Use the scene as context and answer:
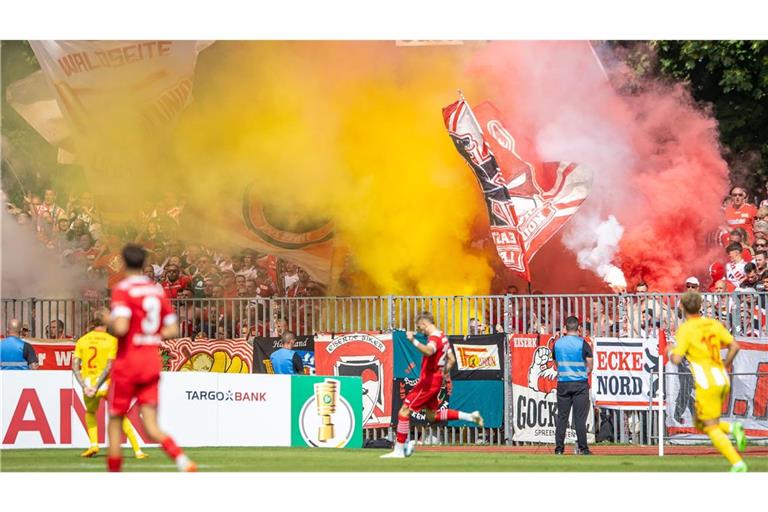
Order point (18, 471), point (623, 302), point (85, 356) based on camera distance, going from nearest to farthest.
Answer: point (18, 471), point (85, 356), point (623, 302)

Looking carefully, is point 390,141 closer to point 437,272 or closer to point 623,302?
point 437,272

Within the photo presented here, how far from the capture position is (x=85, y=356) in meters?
17.6

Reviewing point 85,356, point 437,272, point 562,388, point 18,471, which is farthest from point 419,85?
point 18,471

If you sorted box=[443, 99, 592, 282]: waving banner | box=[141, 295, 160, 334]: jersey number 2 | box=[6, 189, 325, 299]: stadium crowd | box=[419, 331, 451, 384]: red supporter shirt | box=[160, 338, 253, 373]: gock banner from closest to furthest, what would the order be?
box=[141, 295, 160, 334]: jersey number 2, box=[419, 331, 451, 384]: red supporter shirt, box=[160, 338, 253, 373]: gock banner, box=[6, 189, 325, 299]: stadium crowd, box=[443, 99, 592, 282]: waving banner

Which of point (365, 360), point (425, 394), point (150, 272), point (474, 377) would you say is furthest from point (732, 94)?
point (425, 394)

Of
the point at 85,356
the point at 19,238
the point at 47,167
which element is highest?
the point at 47,167

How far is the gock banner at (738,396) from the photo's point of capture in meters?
20.3

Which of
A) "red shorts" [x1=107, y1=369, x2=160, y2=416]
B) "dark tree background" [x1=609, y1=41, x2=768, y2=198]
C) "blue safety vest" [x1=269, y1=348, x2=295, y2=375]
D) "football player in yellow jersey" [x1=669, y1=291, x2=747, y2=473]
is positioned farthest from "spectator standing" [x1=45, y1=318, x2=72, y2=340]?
"dark tree background" [x1=609, y1=41, x2=768, y2=198]

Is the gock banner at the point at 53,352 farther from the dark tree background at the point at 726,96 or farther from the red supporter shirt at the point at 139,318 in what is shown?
the dark tree background at the point at 726,96

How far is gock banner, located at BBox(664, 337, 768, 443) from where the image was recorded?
20328mm

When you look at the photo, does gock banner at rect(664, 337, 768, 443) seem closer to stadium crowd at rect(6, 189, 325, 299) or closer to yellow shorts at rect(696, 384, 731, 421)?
yellow shorts at rect(696, 384, 731, 421)

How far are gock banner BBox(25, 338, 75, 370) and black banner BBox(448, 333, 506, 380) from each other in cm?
692

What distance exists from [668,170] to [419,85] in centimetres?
625

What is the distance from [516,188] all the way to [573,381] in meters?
8.66
